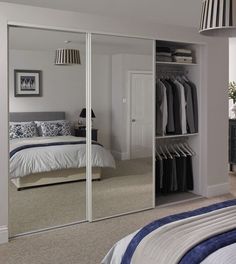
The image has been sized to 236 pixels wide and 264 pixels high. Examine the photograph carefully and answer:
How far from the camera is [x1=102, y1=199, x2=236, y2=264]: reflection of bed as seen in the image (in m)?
1.66

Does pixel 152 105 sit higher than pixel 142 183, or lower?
higher

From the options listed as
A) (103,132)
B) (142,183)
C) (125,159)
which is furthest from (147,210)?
(103,132)

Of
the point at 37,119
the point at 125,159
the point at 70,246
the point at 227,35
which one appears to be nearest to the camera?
the point at 227,35

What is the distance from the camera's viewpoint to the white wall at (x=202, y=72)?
10.7 ft

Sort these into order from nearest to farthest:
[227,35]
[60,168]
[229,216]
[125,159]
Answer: [229,216] → [227,35] → [60,168] → [125,159]

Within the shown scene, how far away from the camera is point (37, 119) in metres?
3.57

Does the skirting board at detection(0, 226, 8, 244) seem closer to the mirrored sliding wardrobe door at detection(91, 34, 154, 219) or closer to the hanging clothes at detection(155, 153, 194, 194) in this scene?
the mirrored sliding wardrobe door at detection(91, 34, 154, 219)

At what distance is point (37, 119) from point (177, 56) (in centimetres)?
203

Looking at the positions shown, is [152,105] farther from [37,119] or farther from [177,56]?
[37,119]

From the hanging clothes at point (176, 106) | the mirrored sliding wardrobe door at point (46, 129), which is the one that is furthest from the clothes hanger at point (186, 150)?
the mirrored sliding wardrobe door at point (46, 129)

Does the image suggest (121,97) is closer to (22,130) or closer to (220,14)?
(22,130)

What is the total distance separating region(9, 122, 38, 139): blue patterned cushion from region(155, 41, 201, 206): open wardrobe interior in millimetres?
1563

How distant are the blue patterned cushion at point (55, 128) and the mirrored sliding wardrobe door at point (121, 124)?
299 millimetres

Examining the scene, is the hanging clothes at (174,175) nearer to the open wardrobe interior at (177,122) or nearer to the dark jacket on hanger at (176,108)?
the open wardrobe interior at (177,122)
